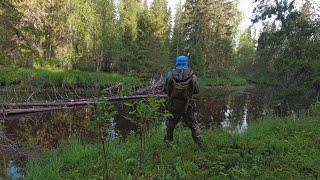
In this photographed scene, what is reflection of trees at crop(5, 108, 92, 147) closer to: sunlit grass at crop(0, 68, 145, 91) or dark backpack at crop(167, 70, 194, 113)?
dark backpack at crop(167, 70, 194, 113)

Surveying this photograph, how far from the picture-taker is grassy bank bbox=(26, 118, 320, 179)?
22.7 ft

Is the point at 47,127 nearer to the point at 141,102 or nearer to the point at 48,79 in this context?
the point at 141,102

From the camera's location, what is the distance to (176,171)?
6.98m

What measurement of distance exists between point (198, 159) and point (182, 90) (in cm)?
169

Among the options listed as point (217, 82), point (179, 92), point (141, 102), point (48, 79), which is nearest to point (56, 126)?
point (179, 92)

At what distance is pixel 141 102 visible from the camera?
6.37 m

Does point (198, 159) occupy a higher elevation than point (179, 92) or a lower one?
lower

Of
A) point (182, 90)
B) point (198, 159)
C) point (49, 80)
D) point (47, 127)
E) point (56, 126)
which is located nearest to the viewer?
point (198, 159)

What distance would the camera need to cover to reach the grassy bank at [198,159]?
6.92 metres

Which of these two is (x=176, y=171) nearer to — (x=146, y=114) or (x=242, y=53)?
(x=146, y=114)

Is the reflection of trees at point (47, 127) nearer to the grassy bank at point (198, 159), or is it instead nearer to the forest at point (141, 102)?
the forest at point (141, 102)

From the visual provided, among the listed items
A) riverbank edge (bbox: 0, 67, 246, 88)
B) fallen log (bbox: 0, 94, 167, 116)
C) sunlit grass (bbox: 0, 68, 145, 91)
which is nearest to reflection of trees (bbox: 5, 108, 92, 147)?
fallen log (bbox: 0, 94, 167, 116)

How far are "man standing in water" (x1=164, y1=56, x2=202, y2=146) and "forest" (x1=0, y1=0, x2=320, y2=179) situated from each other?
1.90ft

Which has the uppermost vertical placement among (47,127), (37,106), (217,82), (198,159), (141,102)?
(141,102)
